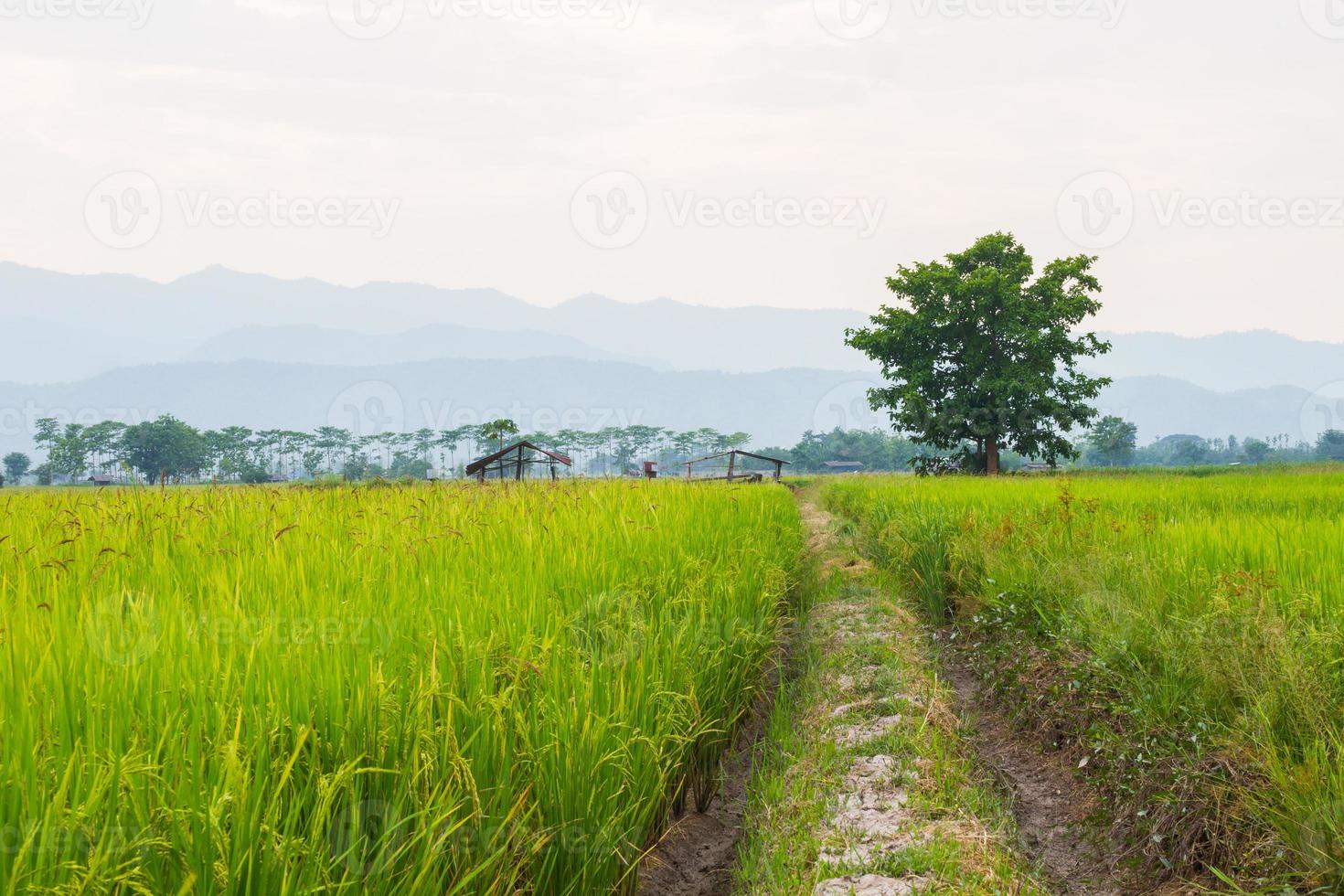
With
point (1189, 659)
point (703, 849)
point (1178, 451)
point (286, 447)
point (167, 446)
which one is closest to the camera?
point (703, 849)

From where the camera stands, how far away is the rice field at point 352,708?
69.3 inches

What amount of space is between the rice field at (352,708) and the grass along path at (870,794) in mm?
485

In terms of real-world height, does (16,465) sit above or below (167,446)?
below

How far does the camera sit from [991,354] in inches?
1364

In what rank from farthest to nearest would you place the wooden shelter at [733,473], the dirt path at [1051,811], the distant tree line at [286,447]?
the distant tree line at [286,447] < the wooden shelter at [733,473] < the dirt path at [1051,811]

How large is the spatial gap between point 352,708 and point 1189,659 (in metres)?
4.33

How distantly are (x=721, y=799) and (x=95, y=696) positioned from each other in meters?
3.38

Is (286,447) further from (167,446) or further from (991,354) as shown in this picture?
(991,354)

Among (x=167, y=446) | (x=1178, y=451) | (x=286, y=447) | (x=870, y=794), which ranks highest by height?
(x=286, y=447)

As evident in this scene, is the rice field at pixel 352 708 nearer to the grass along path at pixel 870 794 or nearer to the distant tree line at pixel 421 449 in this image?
the grass along path at pixel 870 794

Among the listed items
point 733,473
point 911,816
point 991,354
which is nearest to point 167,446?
point 733,473

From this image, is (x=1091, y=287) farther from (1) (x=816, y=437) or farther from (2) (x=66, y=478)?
(2) (x=66, y=478)

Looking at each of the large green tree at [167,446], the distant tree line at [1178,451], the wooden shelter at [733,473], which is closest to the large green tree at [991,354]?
the wooden shelter at [733,473]

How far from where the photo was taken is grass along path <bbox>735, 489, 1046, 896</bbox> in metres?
3.58
